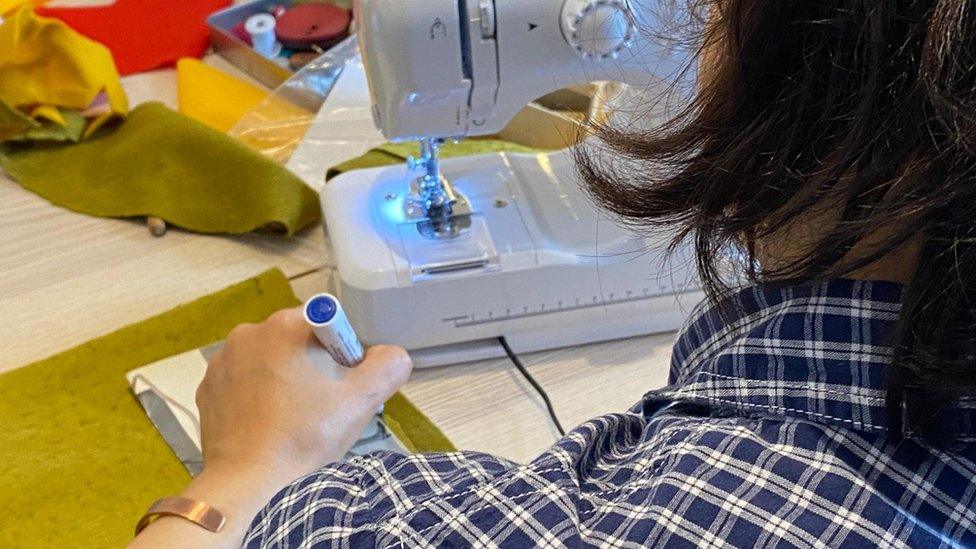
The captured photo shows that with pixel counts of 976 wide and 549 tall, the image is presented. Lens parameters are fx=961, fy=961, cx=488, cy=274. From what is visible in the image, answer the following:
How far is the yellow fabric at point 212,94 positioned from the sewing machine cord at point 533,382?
52 cm

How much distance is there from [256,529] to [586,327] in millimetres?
471

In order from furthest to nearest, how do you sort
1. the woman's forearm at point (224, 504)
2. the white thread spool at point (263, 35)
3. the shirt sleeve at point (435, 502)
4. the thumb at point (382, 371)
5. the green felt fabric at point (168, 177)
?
the white thread spool at point (263, 35), the green felt fabric at point (168, 177), the thumb at point (382, 371), the woman's forearm at point (224, 504), the shirt sleeve at point (435, 502)

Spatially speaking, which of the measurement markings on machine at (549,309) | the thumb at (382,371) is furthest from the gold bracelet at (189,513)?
the measurement markings on machine at (549,309)

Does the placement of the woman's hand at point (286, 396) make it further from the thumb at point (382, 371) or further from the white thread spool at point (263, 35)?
the white thread spool at point (263, 35)

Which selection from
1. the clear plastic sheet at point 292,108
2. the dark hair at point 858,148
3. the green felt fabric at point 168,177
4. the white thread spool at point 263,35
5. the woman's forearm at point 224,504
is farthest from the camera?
the white thread spool at point 263,35

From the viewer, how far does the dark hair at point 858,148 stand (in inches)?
14.3

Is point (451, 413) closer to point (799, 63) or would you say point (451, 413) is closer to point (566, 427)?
point (566, 427)

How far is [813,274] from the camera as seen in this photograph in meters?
0.46

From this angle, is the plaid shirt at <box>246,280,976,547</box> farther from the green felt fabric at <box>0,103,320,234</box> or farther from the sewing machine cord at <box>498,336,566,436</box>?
the green felt fabric at <box>0,103,320,234</box>

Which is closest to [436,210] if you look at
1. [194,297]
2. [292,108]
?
Answer: [194,297]

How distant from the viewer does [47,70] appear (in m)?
1.18

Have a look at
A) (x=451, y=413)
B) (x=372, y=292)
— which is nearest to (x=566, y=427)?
(x=451, y=413)

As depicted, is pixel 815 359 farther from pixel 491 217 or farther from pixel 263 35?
pixel 263 35

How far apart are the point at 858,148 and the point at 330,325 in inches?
19.4
